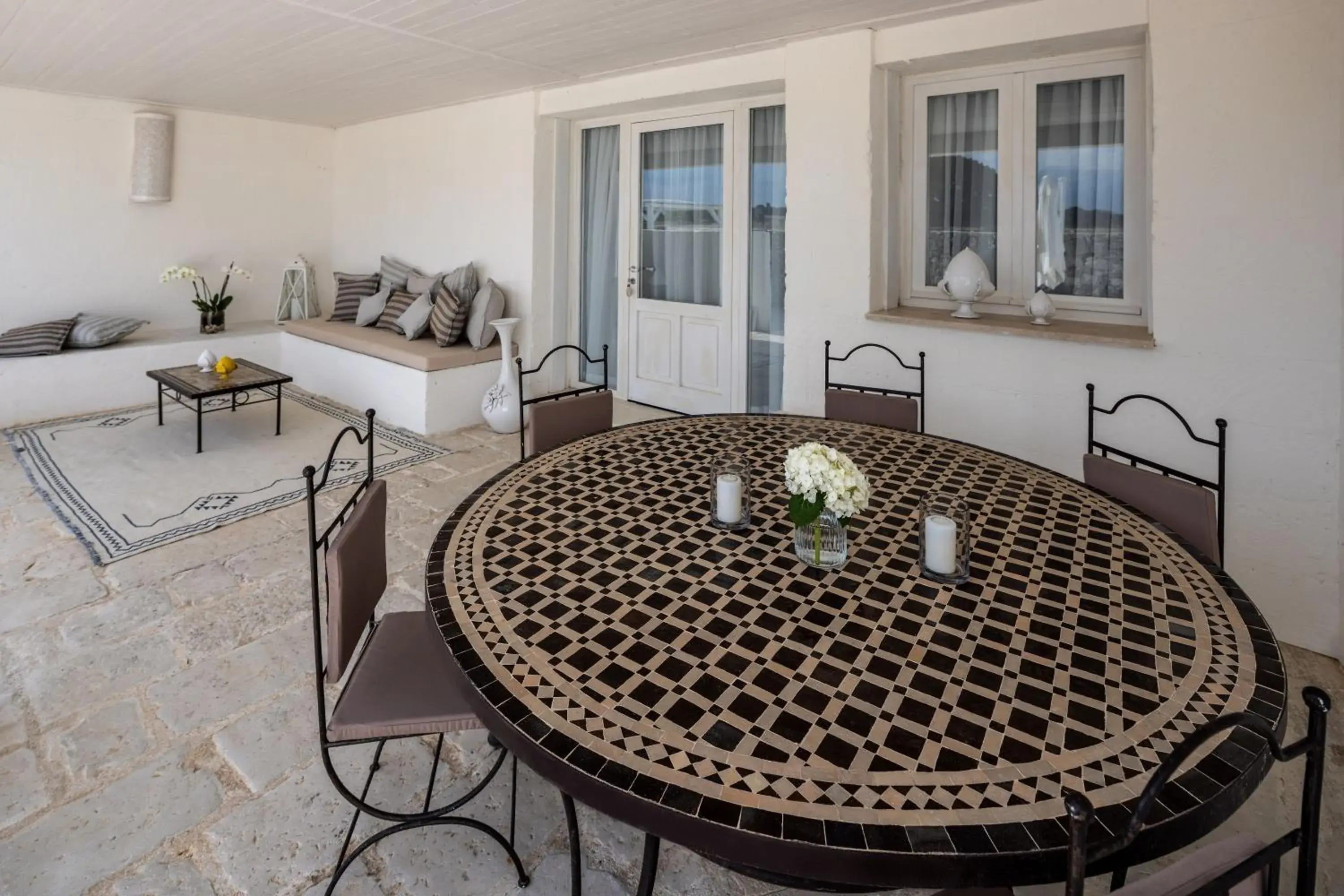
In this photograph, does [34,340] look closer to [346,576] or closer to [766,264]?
[766,264]

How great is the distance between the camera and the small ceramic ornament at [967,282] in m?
3.41

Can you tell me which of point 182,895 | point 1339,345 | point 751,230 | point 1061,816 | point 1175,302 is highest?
point 751,230

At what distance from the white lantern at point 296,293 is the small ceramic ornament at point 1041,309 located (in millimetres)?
6272

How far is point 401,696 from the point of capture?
1.45 metres

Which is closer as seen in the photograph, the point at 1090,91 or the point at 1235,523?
the point at 1235,523

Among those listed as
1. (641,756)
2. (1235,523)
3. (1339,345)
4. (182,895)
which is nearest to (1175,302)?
(1339,345)

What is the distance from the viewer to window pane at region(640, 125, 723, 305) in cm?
481

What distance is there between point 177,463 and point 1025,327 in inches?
191

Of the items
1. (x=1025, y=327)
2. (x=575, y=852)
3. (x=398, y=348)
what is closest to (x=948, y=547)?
(x=575, y=852)

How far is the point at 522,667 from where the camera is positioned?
3.74 ft

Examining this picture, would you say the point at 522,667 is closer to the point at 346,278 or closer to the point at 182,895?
the point at 182,895

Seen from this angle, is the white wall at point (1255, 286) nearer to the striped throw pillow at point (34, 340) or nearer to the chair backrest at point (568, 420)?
the chair backrest at point (568, 420)

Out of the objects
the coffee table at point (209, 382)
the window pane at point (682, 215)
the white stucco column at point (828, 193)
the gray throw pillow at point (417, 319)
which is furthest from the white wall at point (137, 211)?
the white stucco column at point (828, 193)

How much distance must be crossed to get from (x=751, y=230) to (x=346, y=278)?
3.92 m
